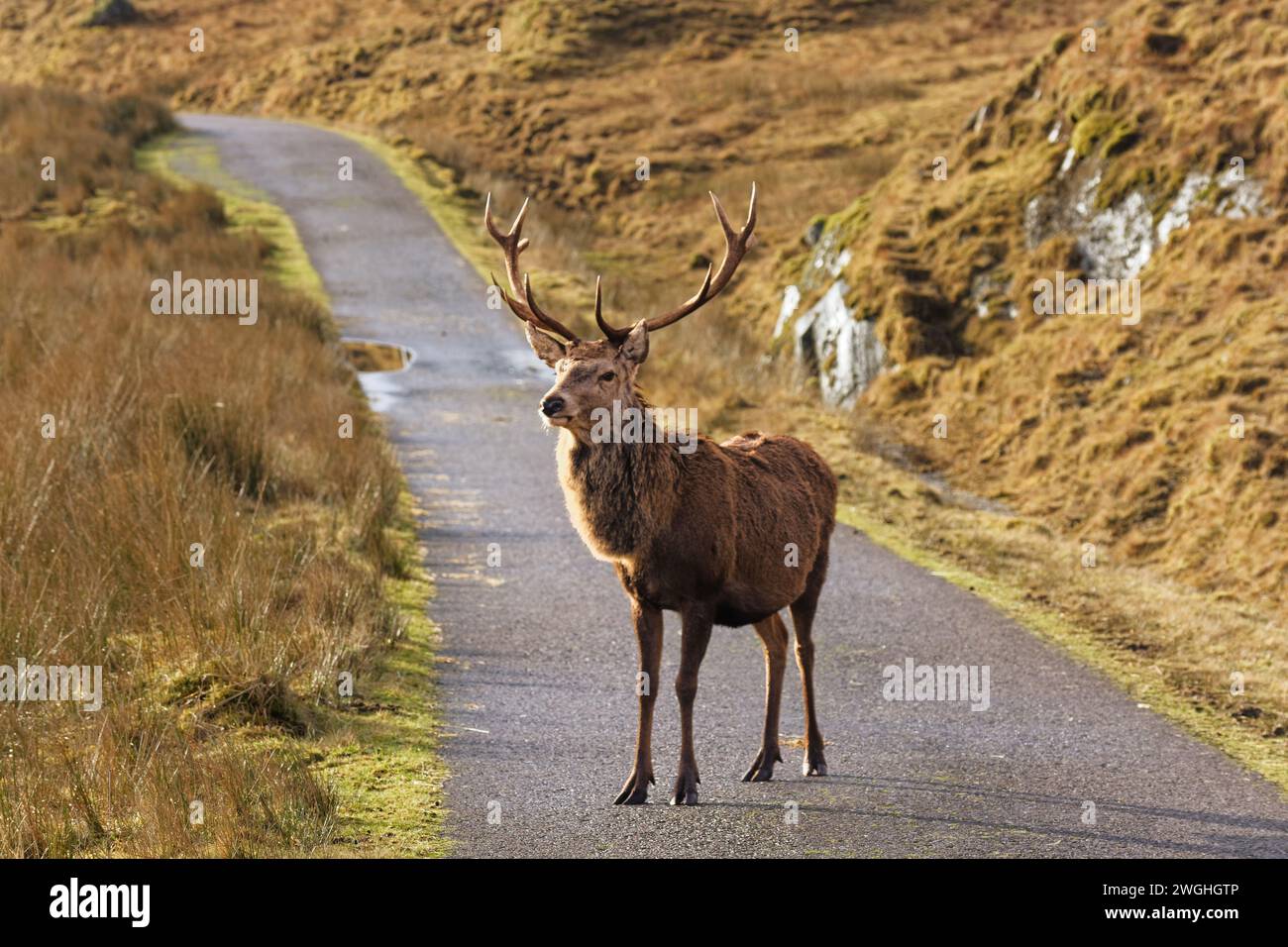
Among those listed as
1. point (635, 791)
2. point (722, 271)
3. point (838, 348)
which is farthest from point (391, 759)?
point (838, 348)

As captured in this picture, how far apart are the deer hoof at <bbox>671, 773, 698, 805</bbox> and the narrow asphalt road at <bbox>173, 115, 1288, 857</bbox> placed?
3.1 inches

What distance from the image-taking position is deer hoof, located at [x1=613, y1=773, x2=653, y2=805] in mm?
6797

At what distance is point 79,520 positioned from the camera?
9.23 m

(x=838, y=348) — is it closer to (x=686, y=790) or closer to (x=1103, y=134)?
(x=1103, y=134)

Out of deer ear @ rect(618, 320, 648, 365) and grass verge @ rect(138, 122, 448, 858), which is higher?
deer ear @ rect(618, 320, 648, 365)

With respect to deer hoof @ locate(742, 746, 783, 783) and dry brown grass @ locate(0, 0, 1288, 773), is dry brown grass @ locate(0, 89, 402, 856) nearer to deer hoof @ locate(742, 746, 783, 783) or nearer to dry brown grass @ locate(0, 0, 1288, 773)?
deer hoof @ locate(742, 746, 783, 783)

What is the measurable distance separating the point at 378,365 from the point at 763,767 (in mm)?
13285

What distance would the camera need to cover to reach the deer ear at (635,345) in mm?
6594

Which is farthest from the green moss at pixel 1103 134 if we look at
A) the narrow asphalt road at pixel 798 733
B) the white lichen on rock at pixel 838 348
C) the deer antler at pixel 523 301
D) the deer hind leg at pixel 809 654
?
the deer antler at pixel 523 301

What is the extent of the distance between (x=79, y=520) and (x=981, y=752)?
5436mm

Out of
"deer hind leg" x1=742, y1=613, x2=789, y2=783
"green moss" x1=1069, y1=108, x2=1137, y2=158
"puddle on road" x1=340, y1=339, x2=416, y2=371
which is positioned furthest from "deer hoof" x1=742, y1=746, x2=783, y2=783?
"green moss" x1=1069, y1=108, x2=1137, y2=158

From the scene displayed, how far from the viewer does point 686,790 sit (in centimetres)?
676

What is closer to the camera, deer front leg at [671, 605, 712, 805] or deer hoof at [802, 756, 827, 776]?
deer front leg at [671, 605, 712, 805]

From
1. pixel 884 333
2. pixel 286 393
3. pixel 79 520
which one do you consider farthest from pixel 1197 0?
pixel 79 520
